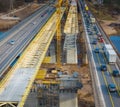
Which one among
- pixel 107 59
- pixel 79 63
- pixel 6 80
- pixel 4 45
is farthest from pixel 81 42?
pixel 6 80

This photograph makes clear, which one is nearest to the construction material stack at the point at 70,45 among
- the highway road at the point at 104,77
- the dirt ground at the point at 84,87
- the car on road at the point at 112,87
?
the dirt ground at the point at 84,87

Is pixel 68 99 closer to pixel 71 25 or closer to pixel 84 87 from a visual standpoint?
pixel 84 87

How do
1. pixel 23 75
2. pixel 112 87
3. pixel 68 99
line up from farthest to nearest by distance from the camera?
pixel 68 99 < pixel 112 87 < pixel 23 75

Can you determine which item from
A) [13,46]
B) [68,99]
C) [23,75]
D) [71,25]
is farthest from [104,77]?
[71,25]

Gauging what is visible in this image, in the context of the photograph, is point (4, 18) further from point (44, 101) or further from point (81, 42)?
point (44, 101)

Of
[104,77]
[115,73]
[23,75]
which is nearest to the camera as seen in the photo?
[23,75]

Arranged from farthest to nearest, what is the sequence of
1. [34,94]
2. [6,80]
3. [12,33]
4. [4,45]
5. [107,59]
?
1. [12,33]
2. [4,45]
3. [107,59]
4. [34,94]
5. [6,80]

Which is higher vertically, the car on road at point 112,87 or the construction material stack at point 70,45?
the car on road at point 112,87

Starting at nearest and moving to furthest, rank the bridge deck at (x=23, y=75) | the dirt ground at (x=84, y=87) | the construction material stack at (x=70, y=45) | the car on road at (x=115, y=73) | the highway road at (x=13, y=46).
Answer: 1. the bridge deck at (x=23, y=75)
2. the car on road at (x=115, y=73)
3. the highway road at (x=13, y=46)
4. the dirt ground at (x=84, y=87)
5. the construction material stack at (x=70, y=45)

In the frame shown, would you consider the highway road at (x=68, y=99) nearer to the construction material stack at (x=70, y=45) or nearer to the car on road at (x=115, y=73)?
the car on road at (x=115, y=73)

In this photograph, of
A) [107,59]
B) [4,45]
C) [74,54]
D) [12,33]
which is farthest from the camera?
[12,33]

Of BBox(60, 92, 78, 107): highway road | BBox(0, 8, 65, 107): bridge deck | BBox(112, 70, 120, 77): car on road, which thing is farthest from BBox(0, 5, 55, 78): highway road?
BBox(112, 70, 120, 77): car on road
